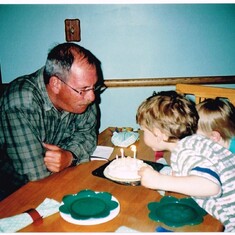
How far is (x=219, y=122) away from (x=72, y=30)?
1.80 meters

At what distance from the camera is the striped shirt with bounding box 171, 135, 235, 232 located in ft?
4.37

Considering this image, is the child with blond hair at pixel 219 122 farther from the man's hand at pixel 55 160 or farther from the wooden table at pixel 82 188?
the man's hand at pixel 55 160

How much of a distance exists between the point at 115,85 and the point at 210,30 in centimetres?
115

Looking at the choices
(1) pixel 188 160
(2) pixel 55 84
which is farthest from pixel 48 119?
(1) pixel 188 160

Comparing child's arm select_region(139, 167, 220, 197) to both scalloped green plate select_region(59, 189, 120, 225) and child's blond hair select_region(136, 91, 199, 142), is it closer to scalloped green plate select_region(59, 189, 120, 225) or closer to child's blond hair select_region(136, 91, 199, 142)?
scalloped green plate select_region(59, 189, 120, 225)

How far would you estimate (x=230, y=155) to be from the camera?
1457 millimetres

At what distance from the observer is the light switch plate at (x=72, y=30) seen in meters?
2.82

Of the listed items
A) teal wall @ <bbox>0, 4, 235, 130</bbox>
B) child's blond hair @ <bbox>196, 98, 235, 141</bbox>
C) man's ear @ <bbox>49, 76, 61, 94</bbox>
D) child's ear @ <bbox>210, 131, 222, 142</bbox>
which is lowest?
child's ear @ <bbox>210, 131, 222, 142</bbox>

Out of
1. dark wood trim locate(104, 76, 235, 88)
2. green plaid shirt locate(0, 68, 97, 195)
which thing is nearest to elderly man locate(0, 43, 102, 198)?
green plaid shirt locate(0, 68, 97, 195)

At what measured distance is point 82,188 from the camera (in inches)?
54.9

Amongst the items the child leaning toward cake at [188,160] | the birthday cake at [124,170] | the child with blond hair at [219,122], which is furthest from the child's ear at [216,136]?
the birthday cake at [124,170]

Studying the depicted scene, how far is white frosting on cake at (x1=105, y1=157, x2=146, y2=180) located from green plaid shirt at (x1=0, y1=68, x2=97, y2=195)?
29 cm

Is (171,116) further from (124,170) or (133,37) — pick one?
(133,37)

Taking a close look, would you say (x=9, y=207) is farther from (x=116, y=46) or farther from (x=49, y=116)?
(x=116, y=46)
